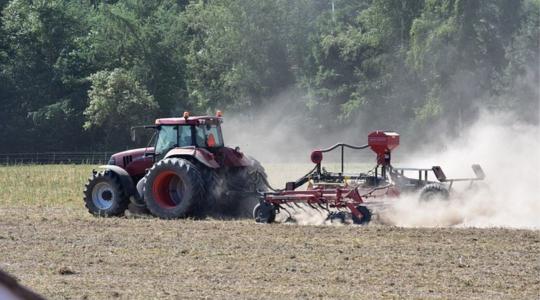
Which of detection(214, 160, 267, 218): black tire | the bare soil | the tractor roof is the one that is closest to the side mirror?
the tractor roof

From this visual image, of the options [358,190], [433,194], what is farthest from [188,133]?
[433,194]

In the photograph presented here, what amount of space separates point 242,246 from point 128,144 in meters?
40.1

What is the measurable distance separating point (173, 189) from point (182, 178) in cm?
82

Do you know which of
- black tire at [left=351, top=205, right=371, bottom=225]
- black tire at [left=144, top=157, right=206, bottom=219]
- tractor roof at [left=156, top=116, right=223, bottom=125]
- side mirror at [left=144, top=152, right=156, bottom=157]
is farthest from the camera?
side mirror at [left=144, top=152, right=156, bottom=157]

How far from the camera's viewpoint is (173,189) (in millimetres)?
18922

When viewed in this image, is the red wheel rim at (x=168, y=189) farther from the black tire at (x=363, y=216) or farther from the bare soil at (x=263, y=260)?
the black tire at (x=363, y=216)

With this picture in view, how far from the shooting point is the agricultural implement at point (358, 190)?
16797mm

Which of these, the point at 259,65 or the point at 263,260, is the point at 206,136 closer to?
the point at 263,260

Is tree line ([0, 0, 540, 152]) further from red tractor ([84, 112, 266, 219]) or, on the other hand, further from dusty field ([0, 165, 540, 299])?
dusty field ([0, 165, 540, 299])

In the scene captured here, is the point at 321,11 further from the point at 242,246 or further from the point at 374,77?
the point at 242,246

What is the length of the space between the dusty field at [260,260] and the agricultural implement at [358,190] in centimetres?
55

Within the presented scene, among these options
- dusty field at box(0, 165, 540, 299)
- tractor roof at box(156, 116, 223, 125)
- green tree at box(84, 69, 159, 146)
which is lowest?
dusty field at box(0, 165, 540, 299)

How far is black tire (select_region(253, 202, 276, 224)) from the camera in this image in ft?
57.2

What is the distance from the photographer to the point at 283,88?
186 ft
